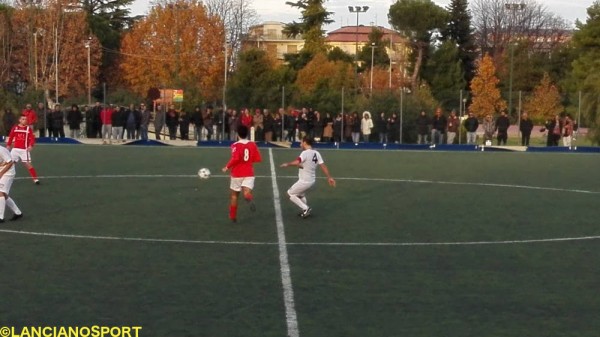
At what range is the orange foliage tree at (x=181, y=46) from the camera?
229 feet

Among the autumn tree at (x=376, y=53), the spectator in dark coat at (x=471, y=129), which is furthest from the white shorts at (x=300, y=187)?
the autumn tree at (x=376, y=53)

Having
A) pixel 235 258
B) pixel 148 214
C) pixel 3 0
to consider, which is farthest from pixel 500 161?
pixel 3 0

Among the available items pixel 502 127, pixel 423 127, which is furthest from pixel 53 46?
pixel 502 127

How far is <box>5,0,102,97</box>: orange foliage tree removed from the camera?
7019cm

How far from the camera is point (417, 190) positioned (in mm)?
22391

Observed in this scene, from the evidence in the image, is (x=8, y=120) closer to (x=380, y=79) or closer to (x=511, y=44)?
(x=380, y=79)

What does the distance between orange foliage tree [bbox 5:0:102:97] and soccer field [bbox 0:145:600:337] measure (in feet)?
157

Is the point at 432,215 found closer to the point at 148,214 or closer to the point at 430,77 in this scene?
the point at 148,214

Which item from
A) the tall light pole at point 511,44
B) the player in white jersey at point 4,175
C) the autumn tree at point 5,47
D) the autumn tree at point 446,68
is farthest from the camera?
the autumn tree at point 446,68

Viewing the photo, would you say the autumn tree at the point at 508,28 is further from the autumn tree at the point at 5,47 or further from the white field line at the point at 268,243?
→ the white field line at the point at 268,243

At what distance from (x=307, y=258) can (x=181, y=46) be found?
5877 centimetres

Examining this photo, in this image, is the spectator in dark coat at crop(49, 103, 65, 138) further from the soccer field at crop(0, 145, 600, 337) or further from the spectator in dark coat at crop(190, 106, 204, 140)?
the soccer field at crop(0, 145, 600, 337)

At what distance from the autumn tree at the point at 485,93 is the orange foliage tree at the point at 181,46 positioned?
1732cm

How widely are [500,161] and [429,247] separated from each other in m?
20.2
